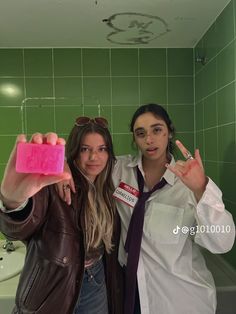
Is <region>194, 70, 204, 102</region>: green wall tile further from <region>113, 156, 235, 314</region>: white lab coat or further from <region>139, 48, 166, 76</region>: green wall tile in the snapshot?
<region>113, 156, 235, 314</region>: white lab coat

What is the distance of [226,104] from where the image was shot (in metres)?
1.41

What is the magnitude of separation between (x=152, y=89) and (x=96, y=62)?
43 centimetres

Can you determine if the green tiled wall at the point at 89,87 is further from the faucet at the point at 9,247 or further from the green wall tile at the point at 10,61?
the faucet at the point at 9,247

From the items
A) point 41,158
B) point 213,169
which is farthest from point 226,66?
point 41,158

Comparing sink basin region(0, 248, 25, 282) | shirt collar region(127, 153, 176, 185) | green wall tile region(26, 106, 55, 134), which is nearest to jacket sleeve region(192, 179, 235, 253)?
shirt collar region(127, 153, 176, 185)

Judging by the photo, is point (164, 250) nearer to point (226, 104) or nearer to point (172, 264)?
point (172, 264)

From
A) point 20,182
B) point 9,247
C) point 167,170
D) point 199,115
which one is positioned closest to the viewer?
point 20,182

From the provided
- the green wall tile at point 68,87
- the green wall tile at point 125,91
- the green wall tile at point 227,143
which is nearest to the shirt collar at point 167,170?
the green wall tile at point 227,143

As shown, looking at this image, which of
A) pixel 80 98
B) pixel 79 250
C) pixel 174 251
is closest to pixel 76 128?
pixel 79 250

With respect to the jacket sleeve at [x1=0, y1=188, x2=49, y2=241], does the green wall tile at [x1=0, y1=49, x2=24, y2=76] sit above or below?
above

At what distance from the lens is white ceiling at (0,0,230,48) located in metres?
1.36

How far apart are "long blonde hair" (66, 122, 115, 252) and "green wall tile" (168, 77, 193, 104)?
1.01 metres

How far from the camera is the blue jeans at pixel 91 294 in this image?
103cm

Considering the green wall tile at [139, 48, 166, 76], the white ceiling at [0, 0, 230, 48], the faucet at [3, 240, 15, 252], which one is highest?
the white ceiling at [0, 0, 230, 48]
